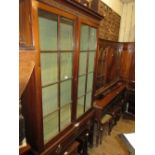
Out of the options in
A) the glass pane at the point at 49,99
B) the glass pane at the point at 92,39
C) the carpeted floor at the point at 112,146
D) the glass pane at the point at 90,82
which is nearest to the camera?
the glass pane at the point at 49,99

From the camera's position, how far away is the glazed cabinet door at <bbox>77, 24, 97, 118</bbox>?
1.71 meters

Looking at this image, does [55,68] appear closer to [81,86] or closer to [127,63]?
[81,86]

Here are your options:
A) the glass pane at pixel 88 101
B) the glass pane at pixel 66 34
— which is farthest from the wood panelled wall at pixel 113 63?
the glass pane at pixel 66 34

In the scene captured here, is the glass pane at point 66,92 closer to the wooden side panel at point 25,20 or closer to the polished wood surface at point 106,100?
the wooden side panel at point 25,20

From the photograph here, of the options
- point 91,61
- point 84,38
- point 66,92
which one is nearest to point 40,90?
point 66,92

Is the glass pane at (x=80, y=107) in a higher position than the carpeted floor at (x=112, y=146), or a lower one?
higher

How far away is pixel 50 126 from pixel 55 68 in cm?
59

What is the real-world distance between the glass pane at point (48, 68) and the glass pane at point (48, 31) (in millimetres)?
72

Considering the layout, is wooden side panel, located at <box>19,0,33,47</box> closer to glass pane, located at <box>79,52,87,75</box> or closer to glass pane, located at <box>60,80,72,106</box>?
glass pane, located at <box>60,80,72,106</box>

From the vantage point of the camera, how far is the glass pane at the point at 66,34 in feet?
4.40

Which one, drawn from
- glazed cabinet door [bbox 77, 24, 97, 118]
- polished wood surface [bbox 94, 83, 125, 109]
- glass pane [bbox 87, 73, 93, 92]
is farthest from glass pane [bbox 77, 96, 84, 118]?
polished wood surface [bbox 94, 83, 125, 109]
